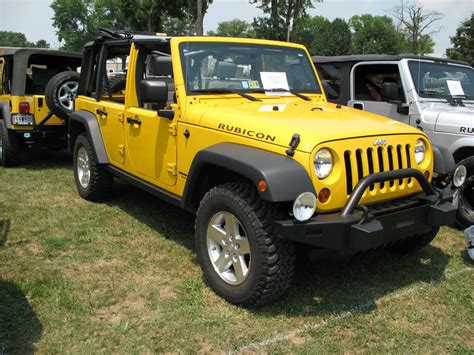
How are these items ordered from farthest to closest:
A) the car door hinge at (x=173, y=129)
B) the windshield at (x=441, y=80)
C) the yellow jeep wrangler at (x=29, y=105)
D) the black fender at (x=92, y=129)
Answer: the yellow jeep wrangler at (x=29, y=105) → the windshield at (x=441, y=80) → the black fender at (x=92, y=129) → the car door hinge at (x=173, y=129)

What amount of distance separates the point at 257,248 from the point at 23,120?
5.72m

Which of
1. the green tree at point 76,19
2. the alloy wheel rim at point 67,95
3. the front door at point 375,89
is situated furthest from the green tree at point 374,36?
the alloy wheel rim at point 67,95

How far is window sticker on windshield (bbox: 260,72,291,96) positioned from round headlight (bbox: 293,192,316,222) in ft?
5.43

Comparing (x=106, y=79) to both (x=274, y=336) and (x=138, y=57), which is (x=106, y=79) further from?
(x=274, y=336)

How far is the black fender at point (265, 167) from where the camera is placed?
113 inches

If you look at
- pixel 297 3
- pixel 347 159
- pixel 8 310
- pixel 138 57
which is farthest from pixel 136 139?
pixel 297 3

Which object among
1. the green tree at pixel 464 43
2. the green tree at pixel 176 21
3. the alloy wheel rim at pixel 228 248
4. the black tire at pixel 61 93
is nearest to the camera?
the alloy wheel rim at pixel 228 248

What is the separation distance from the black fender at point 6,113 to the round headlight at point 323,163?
6.00 metres

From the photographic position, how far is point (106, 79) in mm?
5520

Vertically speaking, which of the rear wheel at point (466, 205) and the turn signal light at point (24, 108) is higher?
the turn signal light at point (24, 108)

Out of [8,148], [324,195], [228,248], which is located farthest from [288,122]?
[8,148]

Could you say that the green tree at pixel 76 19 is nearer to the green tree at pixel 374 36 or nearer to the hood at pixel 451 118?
the green tree at pixel 374 36

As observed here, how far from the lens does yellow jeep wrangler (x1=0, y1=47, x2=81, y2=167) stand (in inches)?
282

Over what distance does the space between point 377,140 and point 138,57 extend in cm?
257
